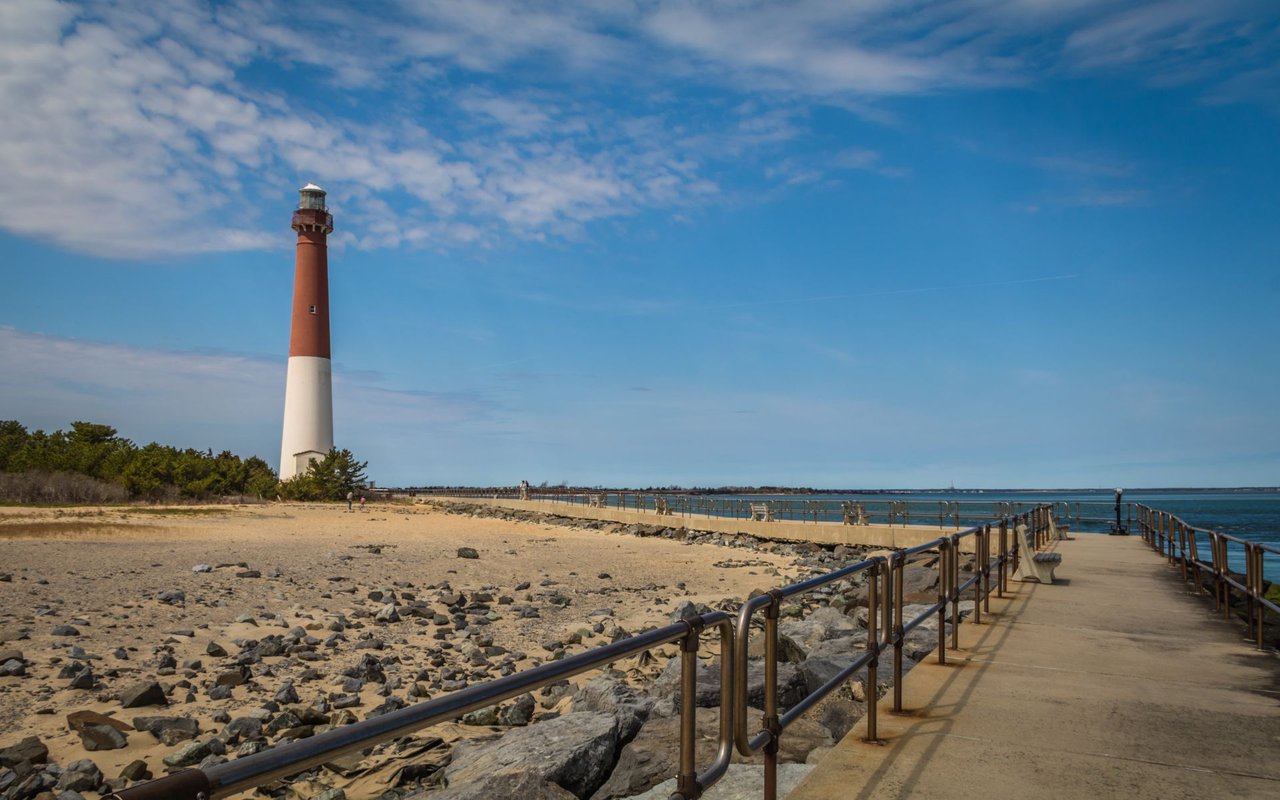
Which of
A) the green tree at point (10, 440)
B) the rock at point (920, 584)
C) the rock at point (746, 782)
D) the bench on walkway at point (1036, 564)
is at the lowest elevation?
the rock at point (920, 584)

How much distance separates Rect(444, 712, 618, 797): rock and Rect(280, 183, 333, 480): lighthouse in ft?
136

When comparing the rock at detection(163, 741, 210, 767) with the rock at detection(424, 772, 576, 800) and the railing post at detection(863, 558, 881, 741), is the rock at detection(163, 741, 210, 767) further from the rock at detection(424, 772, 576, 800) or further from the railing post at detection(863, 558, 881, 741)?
the railing post at detection(863, 558, 881, 741)

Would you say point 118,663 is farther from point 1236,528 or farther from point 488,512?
point 1236,528

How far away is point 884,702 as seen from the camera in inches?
258

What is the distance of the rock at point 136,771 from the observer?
22.5 ft

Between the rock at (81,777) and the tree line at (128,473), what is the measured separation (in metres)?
32.3

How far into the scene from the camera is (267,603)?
14367 mm

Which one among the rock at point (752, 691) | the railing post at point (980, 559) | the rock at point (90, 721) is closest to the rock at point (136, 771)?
the rock at point (90, 721)

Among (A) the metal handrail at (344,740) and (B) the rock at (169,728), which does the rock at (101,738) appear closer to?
(B) the rock at (169,728)

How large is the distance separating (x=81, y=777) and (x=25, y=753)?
844 millimetres

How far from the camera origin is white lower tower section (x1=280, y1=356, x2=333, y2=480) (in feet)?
148

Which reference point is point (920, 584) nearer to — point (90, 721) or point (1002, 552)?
point (1002, 552)

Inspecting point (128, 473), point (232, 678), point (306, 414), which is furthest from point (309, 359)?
point (232, 678)

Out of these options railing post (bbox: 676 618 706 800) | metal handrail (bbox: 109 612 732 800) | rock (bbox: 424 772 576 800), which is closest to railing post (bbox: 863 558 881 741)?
rock (bbox: 424 772 576 800)
